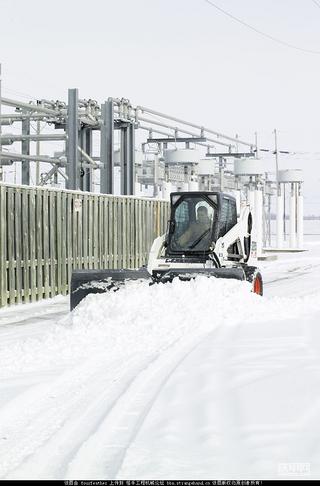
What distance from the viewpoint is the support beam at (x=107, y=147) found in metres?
25.1

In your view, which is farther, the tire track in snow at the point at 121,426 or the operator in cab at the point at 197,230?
the operator in cab at the point at 197,230

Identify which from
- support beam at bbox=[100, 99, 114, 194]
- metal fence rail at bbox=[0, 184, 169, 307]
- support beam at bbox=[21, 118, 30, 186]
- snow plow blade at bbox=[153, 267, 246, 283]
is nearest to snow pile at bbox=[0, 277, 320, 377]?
snow plow blade at bbox=[153, 267, 246, 283]

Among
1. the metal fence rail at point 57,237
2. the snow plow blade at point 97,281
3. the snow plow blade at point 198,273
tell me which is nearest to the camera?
the snow plow blade at point 97,281

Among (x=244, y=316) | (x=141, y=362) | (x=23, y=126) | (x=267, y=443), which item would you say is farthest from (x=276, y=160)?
(x=267, y=443)

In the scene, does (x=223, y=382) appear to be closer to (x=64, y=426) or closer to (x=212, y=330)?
(x=64, y=426)

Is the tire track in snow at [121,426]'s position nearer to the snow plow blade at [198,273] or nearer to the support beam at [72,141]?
the snow plow blade at [198,273]

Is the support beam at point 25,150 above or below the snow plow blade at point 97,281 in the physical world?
above

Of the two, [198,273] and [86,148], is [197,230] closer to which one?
[198,273]

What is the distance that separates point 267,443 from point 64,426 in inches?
67.1

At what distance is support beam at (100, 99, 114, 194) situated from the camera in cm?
2508

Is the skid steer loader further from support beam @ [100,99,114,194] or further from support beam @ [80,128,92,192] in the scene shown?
support beam @ [80,128,92,192]

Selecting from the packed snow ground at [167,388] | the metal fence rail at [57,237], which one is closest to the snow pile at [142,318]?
the packed snow ground at [167,388]

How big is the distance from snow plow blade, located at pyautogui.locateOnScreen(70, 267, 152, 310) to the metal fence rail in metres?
3.32

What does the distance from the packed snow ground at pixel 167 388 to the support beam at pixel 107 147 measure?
12512 mm
